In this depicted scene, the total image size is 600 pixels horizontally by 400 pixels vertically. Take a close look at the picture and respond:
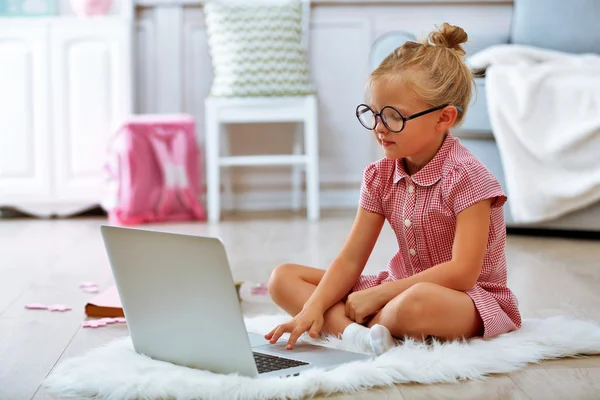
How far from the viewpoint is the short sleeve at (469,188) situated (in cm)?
128

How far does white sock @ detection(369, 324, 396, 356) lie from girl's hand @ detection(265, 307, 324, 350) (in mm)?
90

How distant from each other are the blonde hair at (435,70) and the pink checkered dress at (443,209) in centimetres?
8

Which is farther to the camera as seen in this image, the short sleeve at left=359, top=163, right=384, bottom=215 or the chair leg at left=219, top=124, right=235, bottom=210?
the chair leg at left=219, top=124, right=235, bottom=210

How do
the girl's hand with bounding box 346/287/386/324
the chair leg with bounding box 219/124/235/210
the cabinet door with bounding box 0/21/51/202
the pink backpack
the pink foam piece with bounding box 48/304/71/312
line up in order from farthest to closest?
1. the chair leg with bounding box 219/124/235/210
2. the cabinet door with bounding box 0/21/51/202
3. the pink backpack
4. the pink foam piece with bounding box 48/304/71/312
5. the girl's hand with bounding box 346/287/386/324

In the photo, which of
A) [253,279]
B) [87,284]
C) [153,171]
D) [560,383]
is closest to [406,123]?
[560,383]

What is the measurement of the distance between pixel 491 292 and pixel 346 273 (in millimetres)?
225

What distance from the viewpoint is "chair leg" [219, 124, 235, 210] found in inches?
136

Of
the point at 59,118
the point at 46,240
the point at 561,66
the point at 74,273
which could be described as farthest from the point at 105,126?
the point at 561,66

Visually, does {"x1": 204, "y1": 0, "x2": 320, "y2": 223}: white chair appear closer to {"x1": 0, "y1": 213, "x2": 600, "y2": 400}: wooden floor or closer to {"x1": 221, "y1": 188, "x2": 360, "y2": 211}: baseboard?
{"x1": 0, "y1": 213, "x2": 600, "y2": 400}: wooden floor

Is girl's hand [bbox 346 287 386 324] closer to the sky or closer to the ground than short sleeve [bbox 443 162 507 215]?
closer to the ground

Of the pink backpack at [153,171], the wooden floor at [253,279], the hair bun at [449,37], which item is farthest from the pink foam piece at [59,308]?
the pink backpack at [153,171]

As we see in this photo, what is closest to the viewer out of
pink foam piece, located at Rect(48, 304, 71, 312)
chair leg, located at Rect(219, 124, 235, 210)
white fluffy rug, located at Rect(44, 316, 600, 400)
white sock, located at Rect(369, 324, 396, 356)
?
white fluffy rug, located at Rect(44, 316, 600, 400)

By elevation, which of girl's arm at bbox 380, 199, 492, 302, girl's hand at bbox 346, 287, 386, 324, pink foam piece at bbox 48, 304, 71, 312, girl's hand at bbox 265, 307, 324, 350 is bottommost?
pink foam piece at bbox 48, 304, 71, 312

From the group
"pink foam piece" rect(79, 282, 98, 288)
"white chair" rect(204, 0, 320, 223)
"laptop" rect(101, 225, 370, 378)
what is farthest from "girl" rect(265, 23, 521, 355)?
"white chair" rect(204, 0, 320, 223)
